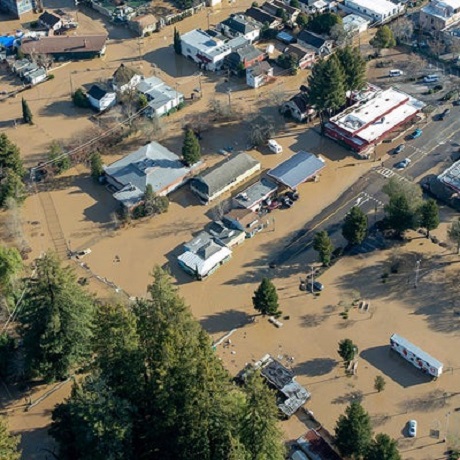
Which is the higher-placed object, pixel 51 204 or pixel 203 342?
pixel 203 342

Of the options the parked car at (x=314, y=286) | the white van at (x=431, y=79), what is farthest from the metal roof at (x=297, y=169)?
the white van at (x=431, y=79)

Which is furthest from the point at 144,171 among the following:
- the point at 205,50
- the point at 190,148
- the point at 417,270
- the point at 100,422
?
the point at 100,422

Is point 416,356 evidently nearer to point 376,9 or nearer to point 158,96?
point 158,96

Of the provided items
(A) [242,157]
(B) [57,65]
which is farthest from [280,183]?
(B) [57,65]

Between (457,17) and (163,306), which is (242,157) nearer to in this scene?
(163,306)

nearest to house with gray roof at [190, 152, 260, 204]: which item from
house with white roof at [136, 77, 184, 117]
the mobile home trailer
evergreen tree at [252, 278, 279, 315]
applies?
house with white roof at [136, 77, 184, 117]

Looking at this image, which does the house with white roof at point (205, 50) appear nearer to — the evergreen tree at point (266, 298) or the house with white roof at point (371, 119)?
the house with white roof at point (371, 119)
